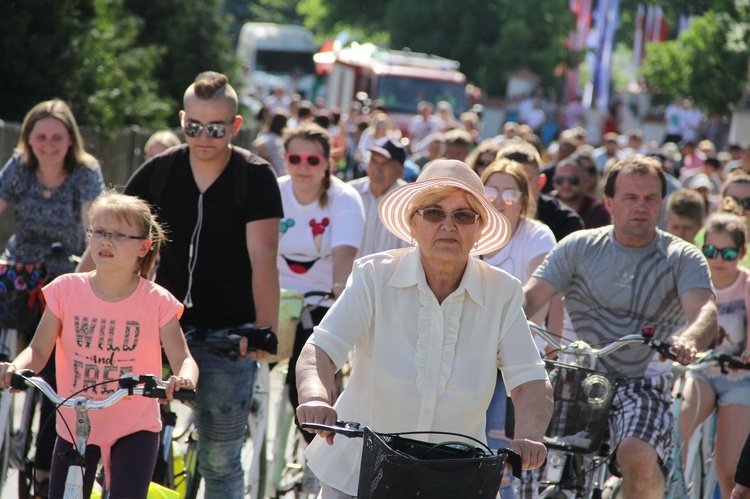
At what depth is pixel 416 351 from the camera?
155 inches

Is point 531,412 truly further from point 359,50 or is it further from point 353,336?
point 359,50

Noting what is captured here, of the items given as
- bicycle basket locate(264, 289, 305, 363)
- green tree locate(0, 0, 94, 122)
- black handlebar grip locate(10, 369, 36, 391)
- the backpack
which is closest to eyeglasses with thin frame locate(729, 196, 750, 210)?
bicycle basket locate(264, 289, 305, 363)

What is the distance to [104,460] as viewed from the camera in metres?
4.78

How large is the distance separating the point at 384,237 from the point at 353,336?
4.27 meters

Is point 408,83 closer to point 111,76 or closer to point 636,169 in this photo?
point 111,76

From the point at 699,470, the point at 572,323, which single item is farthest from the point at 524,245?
the point at 699,470

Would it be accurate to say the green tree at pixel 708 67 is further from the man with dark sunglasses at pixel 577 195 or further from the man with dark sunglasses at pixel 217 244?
the man with dark sunglasses at pixel 217 244

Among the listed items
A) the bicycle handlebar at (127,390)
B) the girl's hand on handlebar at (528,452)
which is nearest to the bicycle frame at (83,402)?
the bicycle handlebar at (127,390)

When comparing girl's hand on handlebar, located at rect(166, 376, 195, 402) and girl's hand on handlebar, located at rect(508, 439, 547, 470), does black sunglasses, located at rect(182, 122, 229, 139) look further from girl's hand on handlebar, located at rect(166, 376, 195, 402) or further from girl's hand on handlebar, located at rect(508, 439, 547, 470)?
girl's hand on handlebar, located at rect(508, 439, 547, 470)

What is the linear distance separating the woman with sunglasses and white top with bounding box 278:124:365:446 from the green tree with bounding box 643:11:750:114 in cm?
2157

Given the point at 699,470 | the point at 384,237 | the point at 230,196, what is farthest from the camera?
the point at 384,237

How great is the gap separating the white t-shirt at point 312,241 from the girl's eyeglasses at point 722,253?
1966 mm

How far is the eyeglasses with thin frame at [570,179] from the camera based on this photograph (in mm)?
9133

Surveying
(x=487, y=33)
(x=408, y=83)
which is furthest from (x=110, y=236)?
(x=487, y=33)
